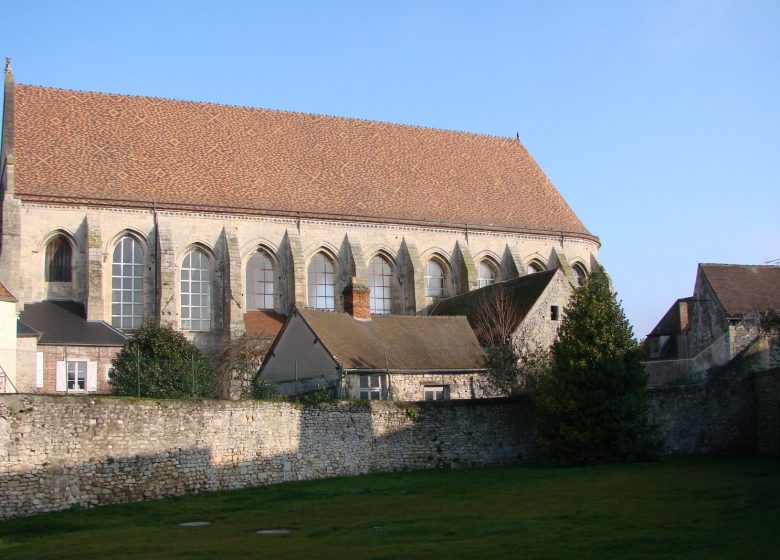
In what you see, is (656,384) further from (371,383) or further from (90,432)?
(90,432)

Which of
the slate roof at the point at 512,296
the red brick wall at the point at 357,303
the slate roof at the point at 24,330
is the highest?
the slate roof at the point at 512,296

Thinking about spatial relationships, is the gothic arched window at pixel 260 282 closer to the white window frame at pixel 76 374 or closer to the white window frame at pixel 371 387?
the white window frame at pixel 76 374

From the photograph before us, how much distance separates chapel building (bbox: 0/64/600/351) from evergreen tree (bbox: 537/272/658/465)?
17.0 metres

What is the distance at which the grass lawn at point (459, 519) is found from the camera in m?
14.5

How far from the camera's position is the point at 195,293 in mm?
42312

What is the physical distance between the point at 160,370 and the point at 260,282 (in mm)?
16731

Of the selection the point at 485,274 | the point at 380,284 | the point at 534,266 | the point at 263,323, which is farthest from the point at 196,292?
the point at 534,266

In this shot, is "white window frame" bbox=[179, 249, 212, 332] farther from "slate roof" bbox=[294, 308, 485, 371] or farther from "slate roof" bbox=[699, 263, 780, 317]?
"slate roof" bbox=[699, 263, 780, 317]

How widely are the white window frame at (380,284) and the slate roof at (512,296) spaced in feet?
9.59

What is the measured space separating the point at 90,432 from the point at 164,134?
2616 centimetres

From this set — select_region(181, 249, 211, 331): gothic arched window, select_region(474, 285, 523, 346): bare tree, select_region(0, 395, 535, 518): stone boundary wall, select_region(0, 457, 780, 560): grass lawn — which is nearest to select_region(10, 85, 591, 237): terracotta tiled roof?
select_region(181, 249, 211, 331): gothic arched window

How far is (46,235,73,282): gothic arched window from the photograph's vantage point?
132 feet

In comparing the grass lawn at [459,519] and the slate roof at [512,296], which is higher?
the slate roof at [512,296]

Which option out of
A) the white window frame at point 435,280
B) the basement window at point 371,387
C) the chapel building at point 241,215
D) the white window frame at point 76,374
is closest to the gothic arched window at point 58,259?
the chapel building at point 241,215
